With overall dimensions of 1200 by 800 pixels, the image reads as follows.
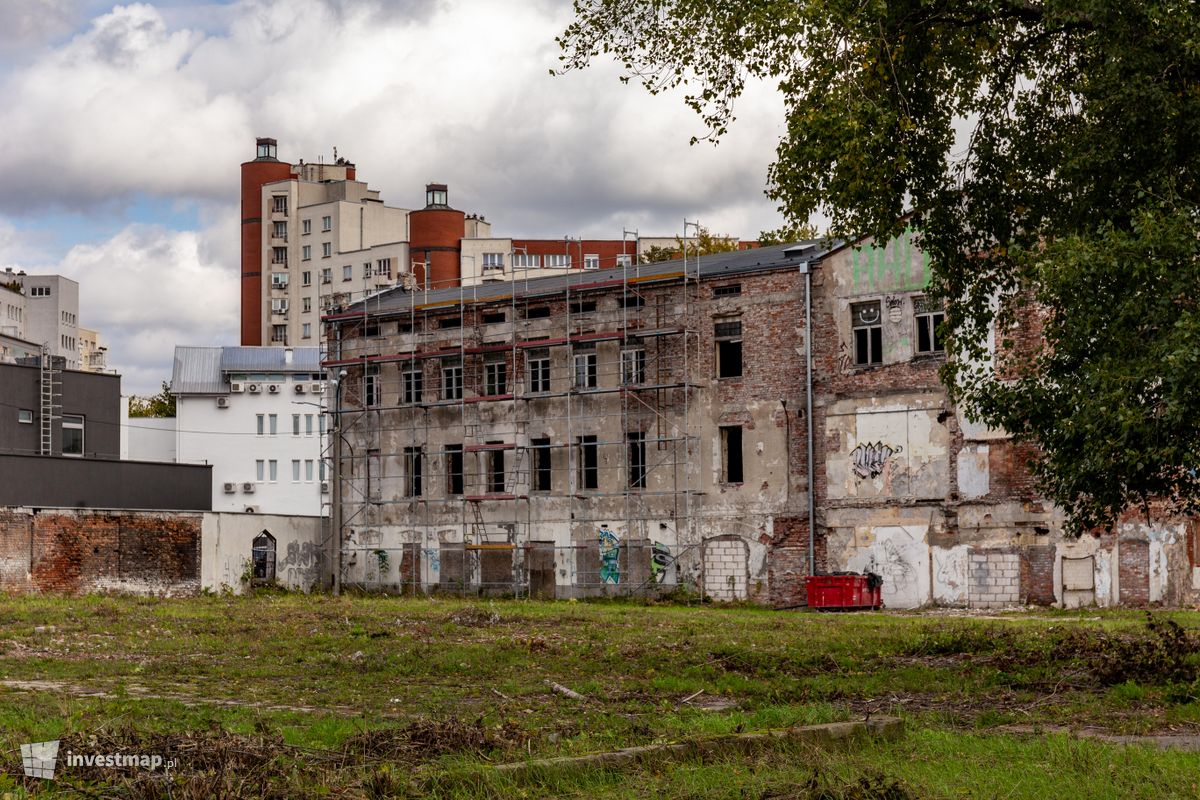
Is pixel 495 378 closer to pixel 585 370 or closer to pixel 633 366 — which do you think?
pixel 585 370

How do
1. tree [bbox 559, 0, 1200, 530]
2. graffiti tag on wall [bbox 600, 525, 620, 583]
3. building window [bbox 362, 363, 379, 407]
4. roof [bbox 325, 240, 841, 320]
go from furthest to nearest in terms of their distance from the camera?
building window [bbox 362, 363, 379, 407]
graffiti tag on wall [bbox 600, 525, 620, 583]
roof [bbox 325, 240, 841, 320]
tree [bbox 559, 0, 1200, 530]

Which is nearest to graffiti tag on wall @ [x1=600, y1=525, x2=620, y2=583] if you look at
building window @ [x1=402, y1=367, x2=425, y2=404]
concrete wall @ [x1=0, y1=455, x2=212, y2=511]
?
building window @ [x1=402, y1=367, x2=425, y2=404]

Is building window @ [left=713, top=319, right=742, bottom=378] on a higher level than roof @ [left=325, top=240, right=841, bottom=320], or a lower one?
lower

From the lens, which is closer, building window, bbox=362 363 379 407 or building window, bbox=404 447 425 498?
building window, bbox=404 447 425 498

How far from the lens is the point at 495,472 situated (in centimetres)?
4706

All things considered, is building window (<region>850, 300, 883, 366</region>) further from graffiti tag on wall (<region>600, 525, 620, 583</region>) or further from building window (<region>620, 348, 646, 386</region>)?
graffiti tag on wall (<region>600, 525, 620, 583</region>)

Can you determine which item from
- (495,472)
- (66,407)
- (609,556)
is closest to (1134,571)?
(609,556)

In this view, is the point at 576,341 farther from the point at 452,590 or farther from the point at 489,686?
the point at 489,686

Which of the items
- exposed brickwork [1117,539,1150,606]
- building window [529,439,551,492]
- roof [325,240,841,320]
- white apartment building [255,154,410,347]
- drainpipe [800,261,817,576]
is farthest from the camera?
white apartment building [255,154,410,347]

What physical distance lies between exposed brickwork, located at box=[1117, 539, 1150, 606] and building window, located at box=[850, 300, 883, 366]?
28.0 feet

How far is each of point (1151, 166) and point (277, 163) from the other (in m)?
102

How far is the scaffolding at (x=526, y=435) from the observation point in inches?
1709

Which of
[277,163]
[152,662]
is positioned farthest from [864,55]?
[277,163]

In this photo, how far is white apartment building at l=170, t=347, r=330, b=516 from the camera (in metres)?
86.0
